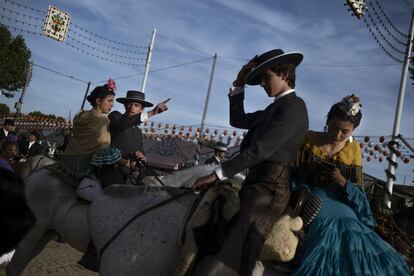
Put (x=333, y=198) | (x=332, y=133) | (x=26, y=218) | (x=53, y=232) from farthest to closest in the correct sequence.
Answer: (x=53, y=232) → (x=332, y=133) → (x=333, y=198) → (x=26, y=218)

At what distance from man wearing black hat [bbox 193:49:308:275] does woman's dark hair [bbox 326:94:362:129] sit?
386 millimetres

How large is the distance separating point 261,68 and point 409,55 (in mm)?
11757

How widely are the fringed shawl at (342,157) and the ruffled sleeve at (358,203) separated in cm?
12

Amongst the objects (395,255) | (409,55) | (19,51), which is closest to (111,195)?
(395,255)

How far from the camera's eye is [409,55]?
1245 cm

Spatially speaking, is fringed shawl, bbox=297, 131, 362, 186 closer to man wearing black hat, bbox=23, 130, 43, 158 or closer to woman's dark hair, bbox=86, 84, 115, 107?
woman's dark hair, bbox=86, 84, 115, 107

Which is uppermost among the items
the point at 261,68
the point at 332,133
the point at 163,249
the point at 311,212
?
the point at 261,68

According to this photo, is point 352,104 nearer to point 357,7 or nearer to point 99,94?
point 99,94

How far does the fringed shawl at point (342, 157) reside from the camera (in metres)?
2.94

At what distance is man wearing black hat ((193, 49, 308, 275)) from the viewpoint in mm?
2463

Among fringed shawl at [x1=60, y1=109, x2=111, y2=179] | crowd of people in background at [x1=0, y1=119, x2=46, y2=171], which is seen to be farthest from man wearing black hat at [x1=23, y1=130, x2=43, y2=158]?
fringed shawl at [x1=60, y1=109, x2=111, y2=179]

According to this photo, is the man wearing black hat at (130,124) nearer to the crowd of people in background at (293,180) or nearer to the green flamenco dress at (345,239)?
the crowd of people in background at (293,180)

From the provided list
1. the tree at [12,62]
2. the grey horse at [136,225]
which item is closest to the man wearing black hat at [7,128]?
the grey horse at [136,225]

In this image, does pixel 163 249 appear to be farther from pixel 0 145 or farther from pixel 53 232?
pixel 0 145
